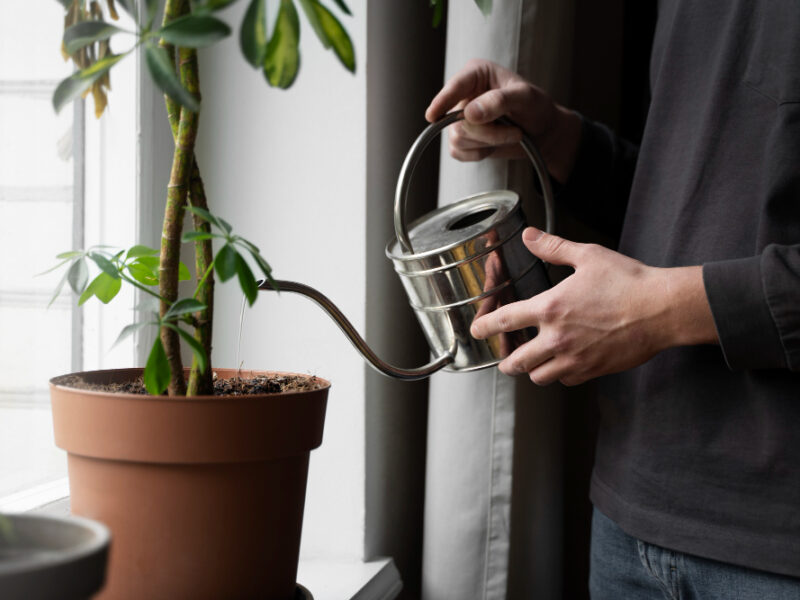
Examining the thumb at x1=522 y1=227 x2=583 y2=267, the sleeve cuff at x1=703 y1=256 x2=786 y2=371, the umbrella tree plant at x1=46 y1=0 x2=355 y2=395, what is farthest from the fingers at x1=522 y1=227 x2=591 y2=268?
the umbrella tree plant at x1=46 y1=0 x2=355 y2=395

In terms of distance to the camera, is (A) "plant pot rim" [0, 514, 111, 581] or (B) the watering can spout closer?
(A) "plant pot rim" [0, 514, 111, 581]

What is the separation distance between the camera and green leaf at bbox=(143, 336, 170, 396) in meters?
0.48

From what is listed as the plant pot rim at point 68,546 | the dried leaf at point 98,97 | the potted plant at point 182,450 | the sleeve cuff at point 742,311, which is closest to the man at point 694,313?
the sleeve cuff at point 742,311

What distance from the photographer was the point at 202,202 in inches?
21.5

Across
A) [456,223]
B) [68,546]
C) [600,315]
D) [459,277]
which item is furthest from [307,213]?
[68,546]

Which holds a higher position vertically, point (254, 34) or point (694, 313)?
point (254, 34)

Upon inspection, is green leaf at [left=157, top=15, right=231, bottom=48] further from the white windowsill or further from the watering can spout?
the white windowsill

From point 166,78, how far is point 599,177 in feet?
2.52

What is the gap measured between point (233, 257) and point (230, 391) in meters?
0.19

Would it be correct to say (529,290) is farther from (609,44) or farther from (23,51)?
(609,44)

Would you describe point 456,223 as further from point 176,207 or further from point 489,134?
A: point 176,207

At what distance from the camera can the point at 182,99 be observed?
346 millimetres

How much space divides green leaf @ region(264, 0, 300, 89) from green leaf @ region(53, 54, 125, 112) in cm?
7

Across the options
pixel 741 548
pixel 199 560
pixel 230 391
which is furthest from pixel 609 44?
pixel 199 560
